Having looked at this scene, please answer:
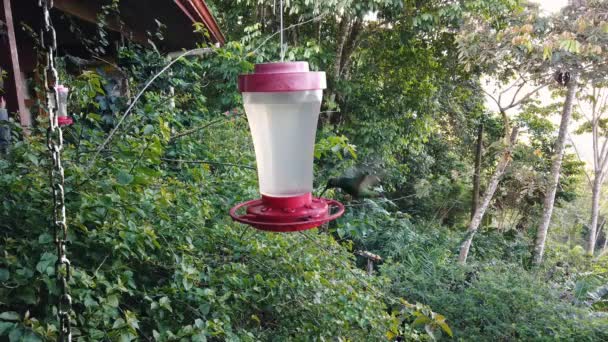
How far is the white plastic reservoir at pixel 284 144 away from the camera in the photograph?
0.97m

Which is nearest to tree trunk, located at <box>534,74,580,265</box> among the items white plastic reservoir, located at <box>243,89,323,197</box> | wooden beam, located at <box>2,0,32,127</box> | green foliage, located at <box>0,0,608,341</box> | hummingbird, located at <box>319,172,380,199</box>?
green foliage, located at <box>0,0,608,341</box>

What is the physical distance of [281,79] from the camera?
0.79 meters

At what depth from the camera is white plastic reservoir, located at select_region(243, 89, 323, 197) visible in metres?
0.97

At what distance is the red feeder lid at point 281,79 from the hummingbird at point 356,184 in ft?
4.40

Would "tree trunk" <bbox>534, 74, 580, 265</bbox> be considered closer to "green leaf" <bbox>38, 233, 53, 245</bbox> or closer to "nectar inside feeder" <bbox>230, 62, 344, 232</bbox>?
"nectar inside feeder" <bbox>230, 62, 344, 232</bbox>

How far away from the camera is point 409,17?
5.43 metres

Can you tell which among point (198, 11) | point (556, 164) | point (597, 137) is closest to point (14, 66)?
point (198, 11)

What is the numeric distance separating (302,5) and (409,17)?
5.25 ft

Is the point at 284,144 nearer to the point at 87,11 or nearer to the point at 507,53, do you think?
the point at 87,11

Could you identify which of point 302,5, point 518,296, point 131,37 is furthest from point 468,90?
point 131,37

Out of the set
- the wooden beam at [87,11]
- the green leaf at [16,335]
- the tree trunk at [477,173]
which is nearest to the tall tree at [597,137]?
the tree trunk at [477,173]

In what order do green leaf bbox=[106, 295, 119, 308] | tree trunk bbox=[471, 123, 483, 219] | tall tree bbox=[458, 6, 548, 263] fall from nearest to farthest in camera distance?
1. green leaf bbox=[106, 295, 119, 308]
2. tall tree bbox=[458, 6, 548, 263]
3. tree trunk bbox=[471, 123, 483, 219]

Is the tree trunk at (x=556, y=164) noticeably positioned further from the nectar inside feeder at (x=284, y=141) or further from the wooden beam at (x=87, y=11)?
the nectar inside feeder at (x=284, y=141)

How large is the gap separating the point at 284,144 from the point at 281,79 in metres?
0.25
